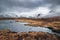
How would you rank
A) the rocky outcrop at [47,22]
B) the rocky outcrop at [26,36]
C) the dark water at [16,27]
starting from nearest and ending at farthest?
1. the rocky outcrop at [26,36]
2. the rocky outcrop at [47,22]
3. the dark water at [16,27]

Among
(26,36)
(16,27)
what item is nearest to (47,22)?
(26,36)

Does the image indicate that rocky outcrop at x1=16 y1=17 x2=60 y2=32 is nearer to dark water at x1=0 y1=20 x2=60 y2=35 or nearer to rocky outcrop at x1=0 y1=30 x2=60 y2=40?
dark water at x1=0 y1=20 x2=60 y2=35

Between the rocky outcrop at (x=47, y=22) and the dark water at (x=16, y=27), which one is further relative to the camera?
the dark water at (x=16, y=27)

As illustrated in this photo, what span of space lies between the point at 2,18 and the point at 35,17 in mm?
1420

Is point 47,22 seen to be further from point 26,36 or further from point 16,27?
point 16,27

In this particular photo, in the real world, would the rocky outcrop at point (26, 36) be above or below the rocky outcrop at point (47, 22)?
below

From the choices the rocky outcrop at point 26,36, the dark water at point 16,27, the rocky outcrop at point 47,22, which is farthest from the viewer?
the dark water at point 16,27

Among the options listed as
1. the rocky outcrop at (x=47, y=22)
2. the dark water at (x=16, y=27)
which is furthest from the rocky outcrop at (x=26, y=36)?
the rocky outcrop at (x=47, y=22)

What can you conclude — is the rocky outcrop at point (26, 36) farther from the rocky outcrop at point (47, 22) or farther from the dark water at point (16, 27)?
the rocky outcrop at point (47, 22)

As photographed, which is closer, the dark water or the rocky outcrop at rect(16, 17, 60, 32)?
the rocky outcrop at rect(16, 17, 60, 32)

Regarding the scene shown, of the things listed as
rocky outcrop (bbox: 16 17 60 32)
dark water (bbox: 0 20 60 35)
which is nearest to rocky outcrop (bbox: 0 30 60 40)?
dark water (bbox: 0 20 60 35)

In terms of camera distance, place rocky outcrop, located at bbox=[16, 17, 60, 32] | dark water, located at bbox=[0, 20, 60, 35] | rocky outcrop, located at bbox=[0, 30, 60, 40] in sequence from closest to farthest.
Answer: rocky outcrop, located at bbox=[0, 30, 60, 40] < rocky outcrop, located at bbox=[16, 17, 60, 32] < dark water, located at bbox=[0, 20, 60, 35]

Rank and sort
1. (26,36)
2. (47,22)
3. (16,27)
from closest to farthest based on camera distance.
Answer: (26,36) < (47,22) < (16,27)

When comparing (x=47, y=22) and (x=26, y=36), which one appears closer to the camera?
(x=26, y=36)
